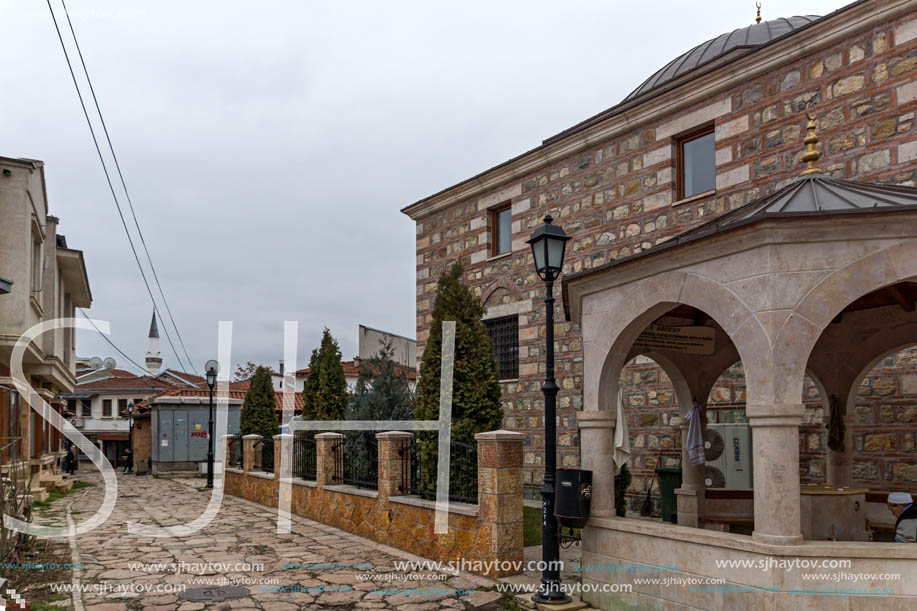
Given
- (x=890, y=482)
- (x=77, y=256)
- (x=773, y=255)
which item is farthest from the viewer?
(x=77, y=256)

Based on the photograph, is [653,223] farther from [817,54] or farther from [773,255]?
[773,255]

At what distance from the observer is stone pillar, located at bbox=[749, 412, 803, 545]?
198 inches

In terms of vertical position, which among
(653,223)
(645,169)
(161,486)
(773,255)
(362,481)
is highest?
(645,169)

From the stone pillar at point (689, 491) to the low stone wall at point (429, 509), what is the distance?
7.46 ft

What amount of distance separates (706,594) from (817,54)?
26.2 ft

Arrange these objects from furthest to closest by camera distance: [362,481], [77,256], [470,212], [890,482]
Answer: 1. [77,256]
2. [470,212]
3. [362,481]
4. [890,482]

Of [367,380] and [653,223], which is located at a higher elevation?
[653,223]

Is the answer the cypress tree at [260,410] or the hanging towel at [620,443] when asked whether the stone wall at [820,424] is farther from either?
the cypress tree at [260,410]

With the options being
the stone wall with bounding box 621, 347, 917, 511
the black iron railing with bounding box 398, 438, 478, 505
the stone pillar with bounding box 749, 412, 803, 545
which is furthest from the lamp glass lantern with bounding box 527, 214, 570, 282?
the black iron railing with bounding box 398, 438, 478, 505

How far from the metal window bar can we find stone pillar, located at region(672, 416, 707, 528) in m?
5.64

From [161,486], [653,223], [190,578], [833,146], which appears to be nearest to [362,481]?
Result: [190,578]

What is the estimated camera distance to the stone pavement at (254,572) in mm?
6930

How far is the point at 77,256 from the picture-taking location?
1981 cm

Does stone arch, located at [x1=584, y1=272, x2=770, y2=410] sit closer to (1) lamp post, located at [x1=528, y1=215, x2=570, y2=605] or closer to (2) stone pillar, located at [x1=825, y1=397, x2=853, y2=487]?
(1) lamp post, located at [x1=528, y1=215, x2=570, y2=605]
